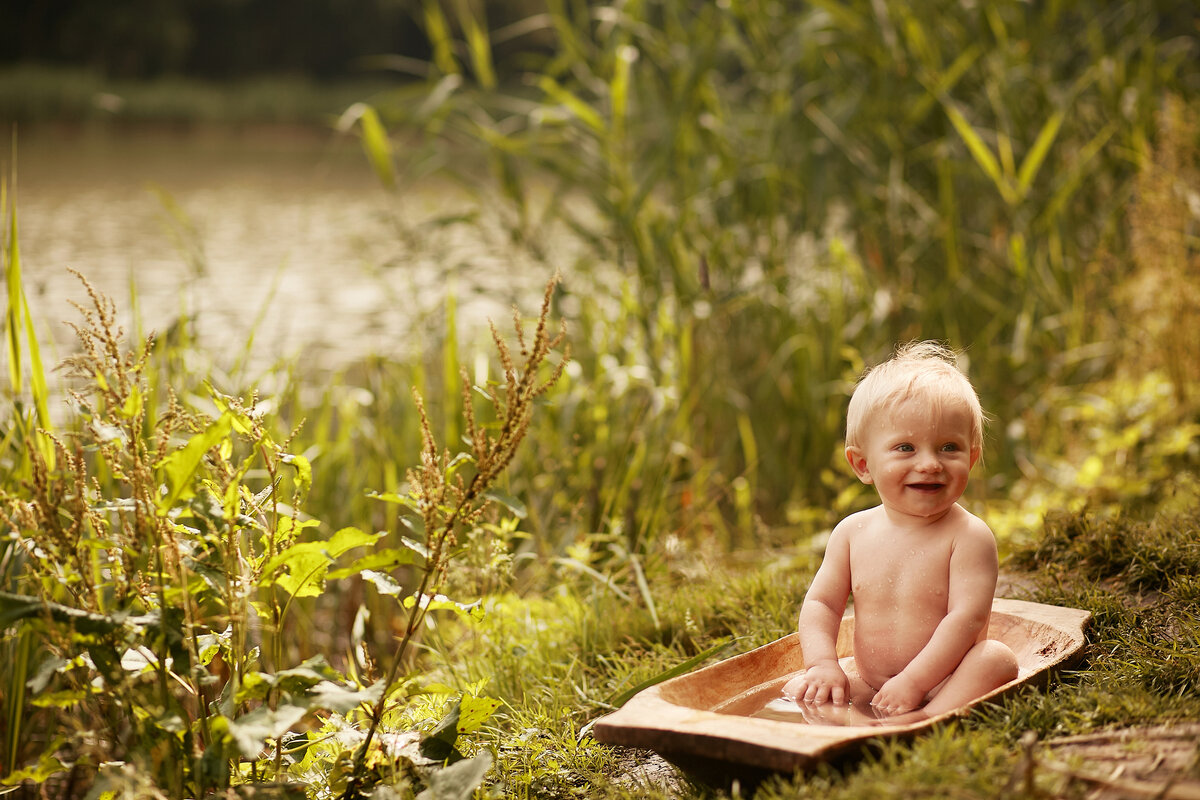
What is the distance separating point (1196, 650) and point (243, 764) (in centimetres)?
126

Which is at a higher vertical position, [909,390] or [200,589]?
[909,390]

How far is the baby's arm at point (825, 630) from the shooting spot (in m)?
1.29

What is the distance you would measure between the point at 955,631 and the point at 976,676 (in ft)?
0.20

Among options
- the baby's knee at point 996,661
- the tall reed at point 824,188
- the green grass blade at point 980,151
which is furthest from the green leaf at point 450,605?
the green grass blade at point 980,151

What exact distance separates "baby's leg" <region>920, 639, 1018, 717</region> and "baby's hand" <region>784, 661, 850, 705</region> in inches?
4.0

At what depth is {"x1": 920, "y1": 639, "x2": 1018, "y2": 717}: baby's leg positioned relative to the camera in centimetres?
122

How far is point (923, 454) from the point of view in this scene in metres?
1.30

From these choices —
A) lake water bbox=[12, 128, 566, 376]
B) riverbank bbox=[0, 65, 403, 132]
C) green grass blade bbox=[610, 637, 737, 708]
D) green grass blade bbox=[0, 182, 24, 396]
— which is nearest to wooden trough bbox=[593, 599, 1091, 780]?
green grass blade bbox=[610, 637, 737, 708]

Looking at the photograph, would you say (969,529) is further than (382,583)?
Yes

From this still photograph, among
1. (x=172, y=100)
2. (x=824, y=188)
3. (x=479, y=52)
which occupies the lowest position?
(x=824, y=188)

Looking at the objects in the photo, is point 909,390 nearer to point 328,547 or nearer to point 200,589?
point 328,547

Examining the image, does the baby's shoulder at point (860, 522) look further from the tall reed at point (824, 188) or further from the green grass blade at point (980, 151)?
the green grass blade at point (980, 151)

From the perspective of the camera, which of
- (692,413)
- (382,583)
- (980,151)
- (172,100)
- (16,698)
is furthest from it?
(172,100)

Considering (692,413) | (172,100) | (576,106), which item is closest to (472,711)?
(692,413)
